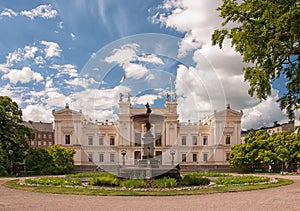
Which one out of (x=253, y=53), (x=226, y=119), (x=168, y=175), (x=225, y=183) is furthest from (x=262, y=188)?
(x=226, y=119)

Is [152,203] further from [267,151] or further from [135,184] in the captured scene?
[267,151]

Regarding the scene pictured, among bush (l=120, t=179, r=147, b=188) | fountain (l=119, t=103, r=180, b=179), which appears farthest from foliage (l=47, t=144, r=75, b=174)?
bush (l=120, t=179, r=147, b=188)

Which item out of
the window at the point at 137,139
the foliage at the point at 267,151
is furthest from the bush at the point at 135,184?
the window at the point at 137,139

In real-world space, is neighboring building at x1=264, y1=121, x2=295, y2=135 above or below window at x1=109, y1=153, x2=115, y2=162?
above

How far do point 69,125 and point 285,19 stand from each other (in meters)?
60.1

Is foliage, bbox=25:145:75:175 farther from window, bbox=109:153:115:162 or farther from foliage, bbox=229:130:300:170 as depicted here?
window, bbox=109:153:115:162

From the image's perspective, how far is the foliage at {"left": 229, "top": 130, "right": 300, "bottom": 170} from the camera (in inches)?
1773

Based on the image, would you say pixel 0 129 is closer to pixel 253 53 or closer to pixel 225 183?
pixel 225 183

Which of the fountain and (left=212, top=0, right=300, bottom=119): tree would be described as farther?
the fountain

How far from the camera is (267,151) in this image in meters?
46.7

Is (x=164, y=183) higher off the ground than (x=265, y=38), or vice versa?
(x=265, y=38)

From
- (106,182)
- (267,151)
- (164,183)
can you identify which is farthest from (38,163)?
(267,151)

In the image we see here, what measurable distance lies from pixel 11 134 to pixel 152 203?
31.4 m

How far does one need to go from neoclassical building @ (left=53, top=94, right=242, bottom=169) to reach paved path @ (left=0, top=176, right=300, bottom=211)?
52990 millimetres
